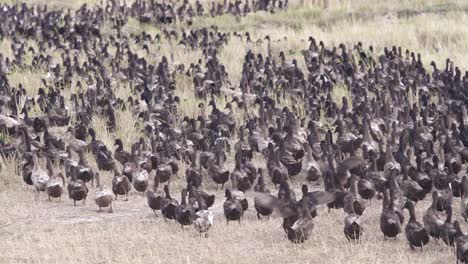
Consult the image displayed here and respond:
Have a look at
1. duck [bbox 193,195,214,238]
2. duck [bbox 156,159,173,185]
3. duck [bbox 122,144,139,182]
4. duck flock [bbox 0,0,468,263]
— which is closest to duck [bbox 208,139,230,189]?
duck flock [bbox 0,0,468,263]

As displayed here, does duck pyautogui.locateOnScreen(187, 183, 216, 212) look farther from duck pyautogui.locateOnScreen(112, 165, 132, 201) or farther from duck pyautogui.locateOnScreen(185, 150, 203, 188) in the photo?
duck pyautogui.locateOnScreen(112, 165, 132, 201)

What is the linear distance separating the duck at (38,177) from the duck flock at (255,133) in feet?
0.09

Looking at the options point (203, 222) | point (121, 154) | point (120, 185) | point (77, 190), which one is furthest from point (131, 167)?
point (203, 222)

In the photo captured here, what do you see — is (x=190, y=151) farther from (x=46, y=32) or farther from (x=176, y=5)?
(x=176, y=5)

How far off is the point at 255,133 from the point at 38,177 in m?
3.41

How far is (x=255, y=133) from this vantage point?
43.9 ft

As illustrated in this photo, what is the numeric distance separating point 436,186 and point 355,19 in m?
14.0

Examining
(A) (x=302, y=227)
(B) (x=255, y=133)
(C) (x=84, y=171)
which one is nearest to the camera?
(A) (x=302, y=227)

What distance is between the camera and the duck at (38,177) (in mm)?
11461

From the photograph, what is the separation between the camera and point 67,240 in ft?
32.0

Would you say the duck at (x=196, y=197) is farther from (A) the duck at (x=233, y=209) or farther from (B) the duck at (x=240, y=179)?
(B) the duck at (x=240, y=179)

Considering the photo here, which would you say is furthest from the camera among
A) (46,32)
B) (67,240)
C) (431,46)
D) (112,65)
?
(46,32)

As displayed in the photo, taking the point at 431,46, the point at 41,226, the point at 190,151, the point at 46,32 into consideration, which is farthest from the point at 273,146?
the point at 46,32

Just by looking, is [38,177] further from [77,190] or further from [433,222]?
[433,222]
